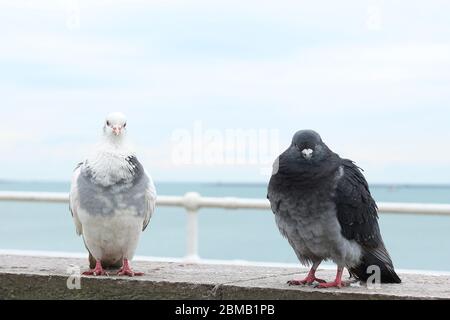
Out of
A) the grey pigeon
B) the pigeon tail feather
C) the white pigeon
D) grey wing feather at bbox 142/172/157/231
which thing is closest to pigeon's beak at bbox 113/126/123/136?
the white pigeon

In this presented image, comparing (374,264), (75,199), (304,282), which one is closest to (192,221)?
(75,199)

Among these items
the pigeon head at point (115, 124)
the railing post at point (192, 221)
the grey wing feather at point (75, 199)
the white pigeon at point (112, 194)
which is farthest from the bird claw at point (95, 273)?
the railing post at point (192, 221)

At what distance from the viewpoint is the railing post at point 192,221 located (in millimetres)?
9820

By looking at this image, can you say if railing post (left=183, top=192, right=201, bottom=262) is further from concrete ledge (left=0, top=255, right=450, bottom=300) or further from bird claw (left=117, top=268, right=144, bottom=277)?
bird claw (left=117, top=268, right=144, bottom=277)

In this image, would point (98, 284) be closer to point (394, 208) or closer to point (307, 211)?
point (307, 211)

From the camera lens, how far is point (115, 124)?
623cm

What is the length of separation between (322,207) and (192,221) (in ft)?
13.9

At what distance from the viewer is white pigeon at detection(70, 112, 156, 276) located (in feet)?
20.4

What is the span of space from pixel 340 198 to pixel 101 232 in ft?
5.33

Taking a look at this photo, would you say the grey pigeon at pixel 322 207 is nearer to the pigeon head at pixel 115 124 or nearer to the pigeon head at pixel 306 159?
the pigeon head at pixel 306 159

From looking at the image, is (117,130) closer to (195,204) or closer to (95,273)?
(95,273)

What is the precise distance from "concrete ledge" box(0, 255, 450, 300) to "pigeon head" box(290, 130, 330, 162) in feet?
2.76

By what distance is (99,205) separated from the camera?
6207 mm

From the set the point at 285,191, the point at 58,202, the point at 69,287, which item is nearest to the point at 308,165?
the point at 285,191
